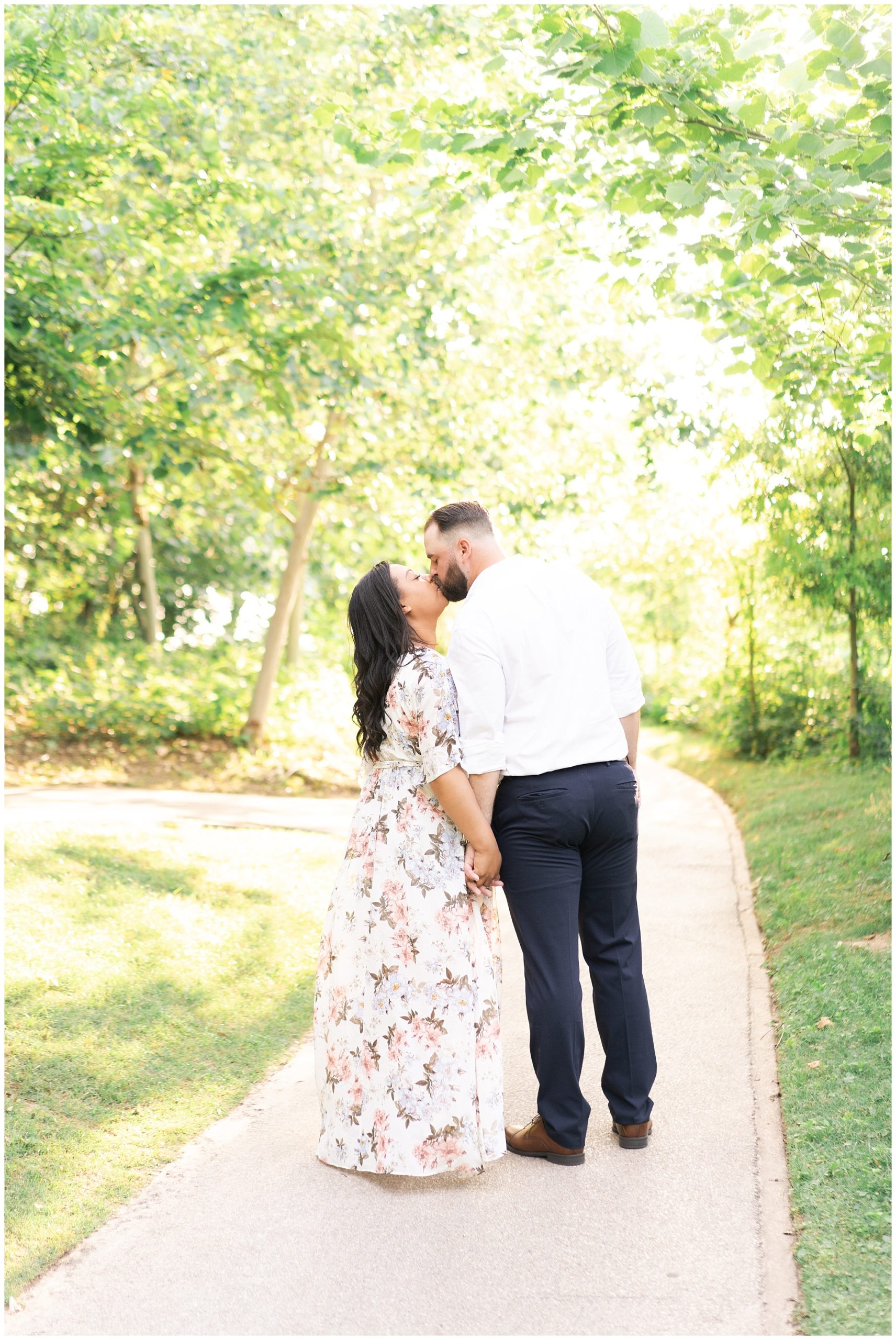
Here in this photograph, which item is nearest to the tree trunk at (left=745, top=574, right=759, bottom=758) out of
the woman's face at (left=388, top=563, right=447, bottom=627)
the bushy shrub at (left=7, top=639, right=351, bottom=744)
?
the bushy shrub at (left=7, top=639, right=351, bottom=744)

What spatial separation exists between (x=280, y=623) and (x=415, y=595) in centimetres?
997

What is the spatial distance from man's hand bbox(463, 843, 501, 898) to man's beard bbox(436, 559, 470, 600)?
0.86 metres

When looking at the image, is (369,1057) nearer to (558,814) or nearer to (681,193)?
(558,814)

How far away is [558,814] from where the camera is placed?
11.5ft

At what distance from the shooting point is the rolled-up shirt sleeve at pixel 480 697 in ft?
11.4

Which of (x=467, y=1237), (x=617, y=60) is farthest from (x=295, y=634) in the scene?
(x=467, y=1237)

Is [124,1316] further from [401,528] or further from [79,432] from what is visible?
[401,528]

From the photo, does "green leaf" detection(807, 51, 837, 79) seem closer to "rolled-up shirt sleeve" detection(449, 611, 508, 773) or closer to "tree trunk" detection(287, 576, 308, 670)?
"rolled-up shirt sleeve" detection(449, 611, 508, 773)

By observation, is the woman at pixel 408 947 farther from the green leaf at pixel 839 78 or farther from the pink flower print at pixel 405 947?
the green leaf at pixel 839 78

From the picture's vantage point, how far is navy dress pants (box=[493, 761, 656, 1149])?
3.52m

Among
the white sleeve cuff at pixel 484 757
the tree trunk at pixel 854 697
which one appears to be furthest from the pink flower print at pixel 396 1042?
the tree trunk at pixel 854 697

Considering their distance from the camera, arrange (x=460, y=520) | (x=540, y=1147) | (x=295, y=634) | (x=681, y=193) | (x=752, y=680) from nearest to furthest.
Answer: (x=540, y=1147), (x=460, y=520), (x=681, y=193), (x=752, y=680), (x=295, y=634)

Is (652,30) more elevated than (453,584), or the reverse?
(652,30)

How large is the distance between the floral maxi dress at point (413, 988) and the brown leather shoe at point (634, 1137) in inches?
19.3
